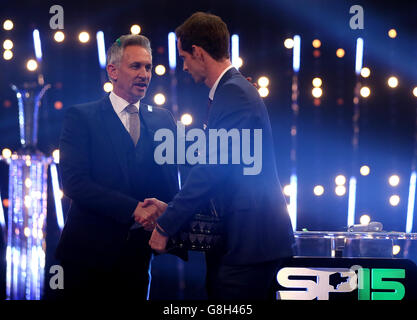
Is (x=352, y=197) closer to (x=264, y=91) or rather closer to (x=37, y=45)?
(x=264, y=91)

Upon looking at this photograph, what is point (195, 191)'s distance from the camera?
2.02m

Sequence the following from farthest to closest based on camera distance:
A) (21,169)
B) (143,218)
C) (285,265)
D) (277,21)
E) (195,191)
Answer: (277,21) → (21,169) → (143,218) → (285,265) → (195,191)

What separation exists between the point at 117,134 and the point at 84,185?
25 cm

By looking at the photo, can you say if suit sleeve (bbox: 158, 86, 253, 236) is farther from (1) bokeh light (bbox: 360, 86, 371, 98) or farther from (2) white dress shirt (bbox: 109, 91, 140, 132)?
(1) bokeh light (bbox: 360, 86, 371, 98)

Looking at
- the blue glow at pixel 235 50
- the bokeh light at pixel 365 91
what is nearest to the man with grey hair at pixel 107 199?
the blue glow at pixel 235 50

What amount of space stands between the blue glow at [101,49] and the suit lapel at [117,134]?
22.2 inches

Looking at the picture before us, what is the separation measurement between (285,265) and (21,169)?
136 centimetres

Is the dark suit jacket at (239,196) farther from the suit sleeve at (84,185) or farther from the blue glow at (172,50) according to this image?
the blue glow at (172,50)

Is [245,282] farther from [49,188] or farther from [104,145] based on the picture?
[49,188]

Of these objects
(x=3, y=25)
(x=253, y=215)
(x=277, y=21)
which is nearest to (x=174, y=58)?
(x=277, y=21)

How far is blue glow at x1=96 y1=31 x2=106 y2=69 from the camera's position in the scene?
3018 millimetres

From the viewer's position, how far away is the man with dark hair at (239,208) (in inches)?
79.7

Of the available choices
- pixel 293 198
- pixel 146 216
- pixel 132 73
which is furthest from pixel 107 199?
pixel 293 198

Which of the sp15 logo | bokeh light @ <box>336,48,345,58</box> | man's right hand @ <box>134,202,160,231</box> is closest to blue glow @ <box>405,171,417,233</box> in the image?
bokeh light @ <box>336,48,345,58</box>
